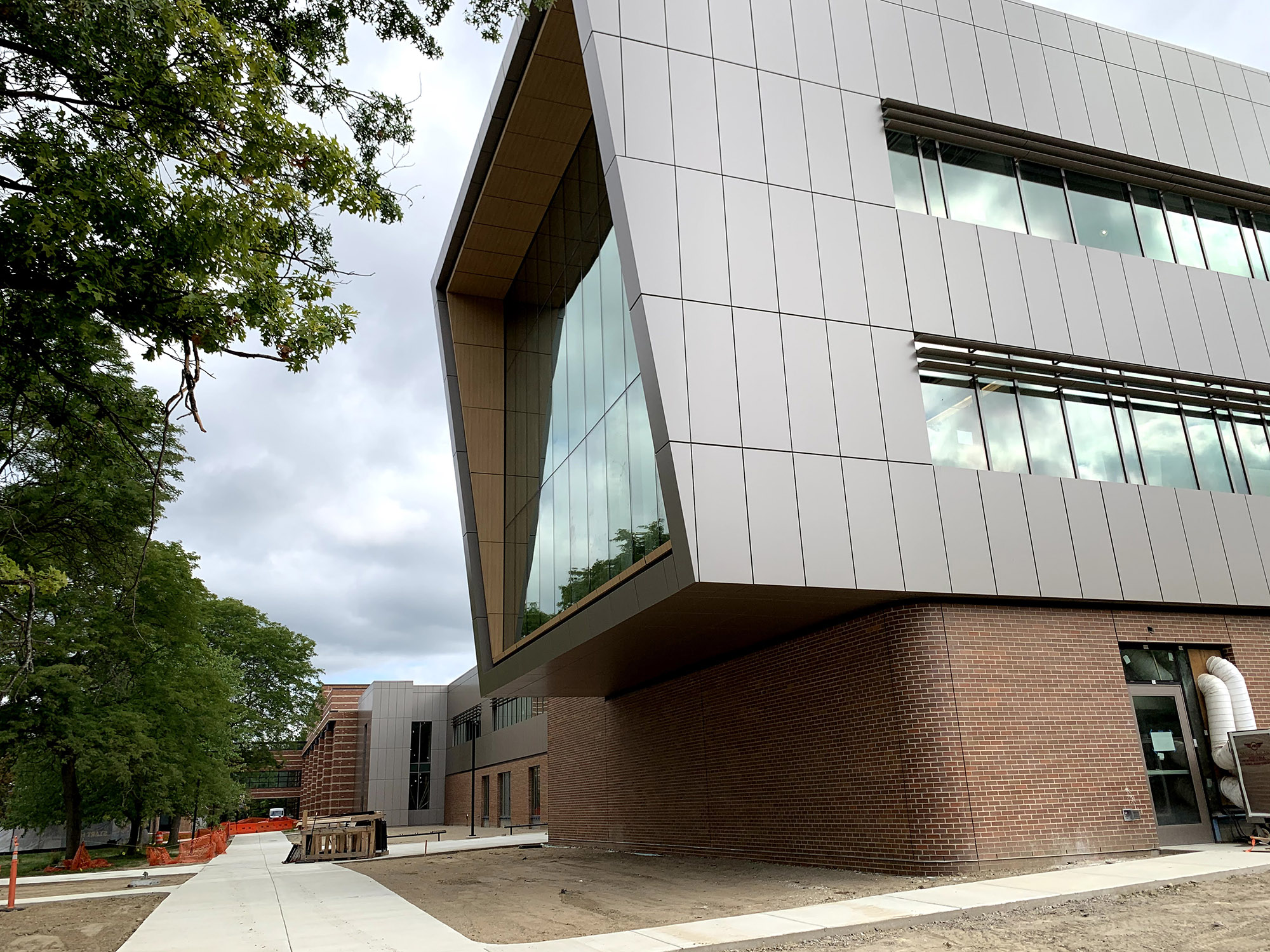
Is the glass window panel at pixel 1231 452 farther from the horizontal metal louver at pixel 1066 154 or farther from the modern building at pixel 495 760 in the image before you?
the modern building at pixel 495 760

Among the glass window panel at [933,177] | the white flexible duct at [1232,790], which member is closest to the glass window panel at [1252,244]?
the glass window panel at [933,177]

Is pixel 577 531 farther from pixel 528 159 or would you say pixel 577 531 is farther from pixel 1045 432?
pixel 1045 432

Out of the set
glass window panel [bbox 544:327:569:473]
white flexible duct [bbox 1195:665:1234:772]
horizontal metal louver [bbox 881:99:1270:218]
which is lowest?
white flexible duct [bbox 1195:665:1234:772]

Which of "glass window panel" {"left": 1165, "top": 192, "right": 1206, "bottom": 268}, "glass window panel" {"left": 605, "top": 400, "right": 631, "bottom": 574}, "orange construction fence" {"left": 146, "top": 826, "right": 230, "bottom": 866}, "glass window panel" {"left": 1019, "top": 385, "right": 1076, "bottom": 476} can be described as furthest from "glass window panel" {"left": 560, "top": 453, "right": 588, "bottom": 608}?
"orange construction fence" {"left": 146, "top": 826, "right": 230, "bottom": 866}

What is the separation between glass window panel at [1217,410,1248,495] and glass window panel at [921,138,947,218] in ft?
23.0

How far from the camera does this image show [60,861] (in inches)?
1169

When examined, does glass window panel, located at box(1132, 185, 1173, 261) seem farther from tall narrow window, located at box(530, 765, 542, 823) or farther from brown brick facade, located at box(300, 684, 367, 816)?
brown brick facade, located at box(300, 684, 367, 816)

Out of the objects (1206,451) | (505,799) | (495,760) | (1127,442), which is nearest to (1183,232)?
(1206,451)

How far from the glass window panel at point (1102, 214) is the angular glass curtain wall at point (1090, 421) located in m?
2.84

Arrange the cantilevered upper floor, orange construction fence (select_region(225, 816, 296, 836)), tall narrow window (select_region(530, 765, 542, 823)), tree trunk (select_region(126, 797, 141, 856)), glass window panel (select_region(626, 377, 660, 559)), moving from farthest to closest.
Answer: orange construction fence (select_region(225, 816, 296, 836)) → tall narrow window (select_region(530, 765, 542, 823)) → tree trunk (select_region(126, 797, 141, 856)) → glass window panel (select_region(626, 377, 660, 559)) → the cantilevered upper floor

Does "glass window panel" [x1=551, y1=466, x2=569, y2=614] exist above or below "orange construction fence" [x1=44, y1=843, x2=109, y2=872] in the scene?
above

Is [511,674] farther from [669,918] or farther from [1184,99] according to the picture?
[1184,99]

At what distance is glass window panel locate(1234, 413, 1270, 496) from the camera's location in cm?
1739

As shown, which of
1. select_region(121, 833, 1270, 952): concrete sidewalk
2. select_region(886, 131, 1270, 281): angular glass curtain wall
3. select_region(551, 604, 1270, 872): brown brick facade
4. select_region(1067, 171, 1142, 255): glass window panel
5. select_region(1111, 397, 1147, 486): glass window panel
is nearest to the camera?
select_region(121, 833, 1270, 952): concrete sidewalk
